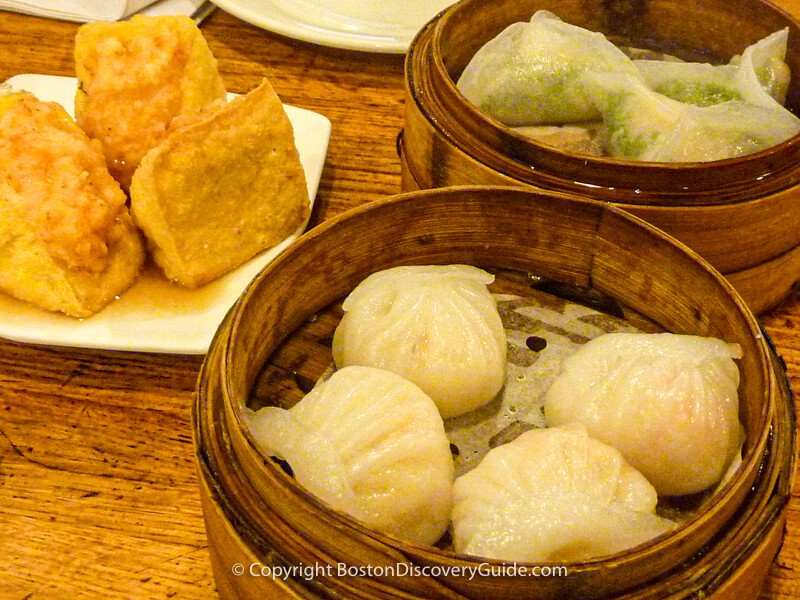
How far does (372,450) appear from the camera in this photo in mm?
936

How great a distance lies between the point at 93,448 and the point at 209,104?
742mm

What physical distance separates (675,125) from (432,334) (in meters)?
0.65

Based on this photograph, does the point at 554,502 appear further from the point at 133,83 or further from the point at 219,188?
the point at 133,83

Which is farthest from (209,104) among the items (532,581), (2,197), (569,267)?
(532,581)

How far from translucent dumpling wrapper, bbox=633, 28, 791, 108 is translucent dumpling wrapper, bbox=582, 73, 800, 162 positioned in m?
0.07

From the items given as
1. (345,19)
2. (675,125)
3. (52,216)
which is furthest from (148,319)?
(345,19)

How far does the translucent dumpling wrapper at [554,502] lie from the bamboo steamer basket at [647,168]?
0.42m

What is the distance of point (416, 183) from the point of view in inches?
58.8

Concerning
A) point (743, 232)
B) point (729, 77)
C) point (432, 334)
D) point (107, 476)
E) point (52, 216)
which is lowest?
point (107, 476)

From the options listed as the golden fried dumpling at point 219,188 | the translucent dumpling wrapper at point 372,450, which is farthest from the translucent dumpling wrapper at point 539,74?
the translucent dumpling wrapper at point 372,450

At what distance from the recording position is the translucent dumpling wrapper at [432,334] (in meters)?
1.08

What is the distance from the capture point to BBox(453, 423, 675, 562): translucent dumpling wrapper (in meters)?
0.80

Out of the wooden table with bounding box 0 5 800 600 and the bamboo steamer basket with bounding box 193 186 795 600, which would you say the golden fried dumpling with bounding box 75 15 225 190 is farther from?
the bamboo steamer basket with bounding box 193 186 795 600

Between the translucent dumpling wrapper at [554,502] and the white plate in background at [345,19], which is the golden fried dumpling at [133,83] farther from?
the translucent dumpling wrapper at [554,502]
